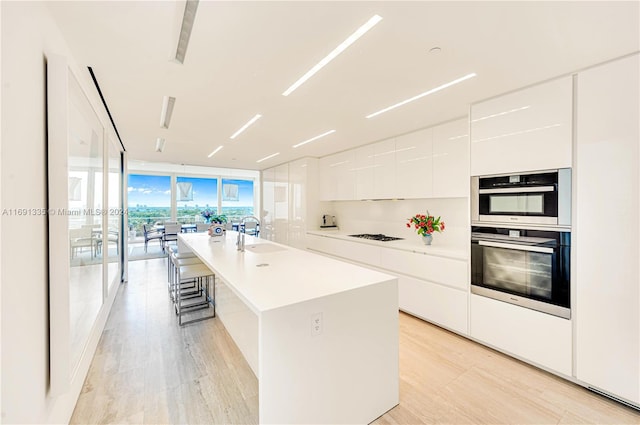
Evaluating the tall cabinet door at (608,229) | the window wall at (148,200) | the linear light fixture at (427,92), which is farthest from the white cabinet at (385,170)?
the window wall at (148,200)

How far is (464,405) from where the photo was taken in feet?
6.03

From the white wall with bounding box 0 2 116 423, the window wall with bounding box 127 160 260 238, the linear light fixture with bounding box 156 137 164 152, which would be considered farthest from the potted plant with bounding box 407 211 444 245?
the window wall with bounding box 127 160 260 238

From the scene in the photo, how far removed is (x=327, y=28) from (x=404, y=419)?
253cm

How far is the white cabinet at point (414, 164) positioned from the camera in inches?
134

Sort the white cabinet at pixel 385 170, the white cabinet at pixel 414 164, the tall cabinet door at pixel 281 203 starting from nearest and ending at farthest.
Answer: the white cabinet at pixel 414 164
the white cabinet at pixel 385 170
the tall cabinet door at pixel 281 203

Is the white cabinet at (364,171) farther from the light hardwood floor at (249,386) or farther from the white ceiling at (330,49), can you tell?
the light hardwood floor at (249,386)

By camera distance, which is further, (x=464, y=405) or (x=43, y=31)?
(x=464, y=405)

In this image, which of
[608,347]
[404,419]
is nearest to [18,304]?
[404,419]

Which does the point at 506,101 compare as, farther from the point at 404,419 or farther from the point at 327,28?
the point at 404,419

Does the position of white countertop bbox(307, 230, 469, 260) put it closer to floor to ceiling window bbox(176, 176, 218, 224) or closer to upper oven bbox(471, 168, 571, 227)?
upper oven bbox(471, 168, 571, 227)

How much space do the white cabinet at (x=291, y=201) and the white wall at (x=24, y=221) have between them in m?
4.32

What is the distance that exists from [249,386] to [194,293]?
241 cm

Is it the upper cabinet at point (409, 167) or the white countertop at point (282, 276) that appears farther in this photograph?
the upper cabinet at point (409, 167)

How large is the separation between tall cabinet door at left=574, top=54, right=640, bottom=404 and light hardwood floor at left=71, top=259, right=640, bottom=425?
317 millimetres
